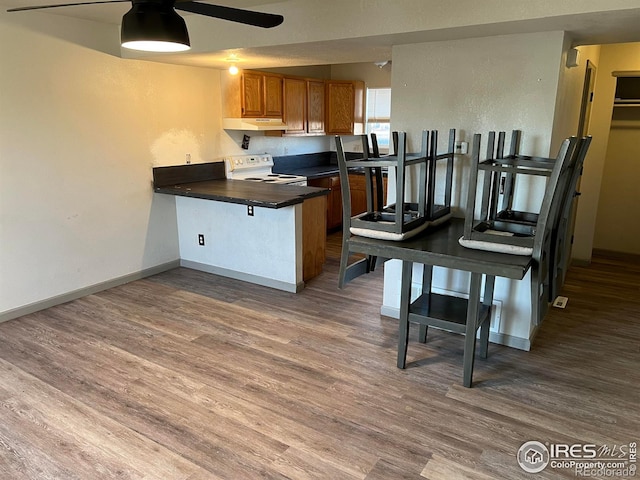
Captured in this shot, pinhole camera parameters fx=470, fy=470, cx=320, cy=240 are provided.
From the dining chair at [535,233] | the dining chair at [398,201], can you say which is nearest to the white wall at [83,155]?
the dining chair at [398,201]

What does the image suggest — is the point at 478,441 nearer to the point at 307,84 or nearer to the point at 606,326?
the point at 606,326

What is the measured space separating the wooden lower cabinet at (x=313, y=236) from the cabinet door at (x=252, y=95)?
1.40 meters

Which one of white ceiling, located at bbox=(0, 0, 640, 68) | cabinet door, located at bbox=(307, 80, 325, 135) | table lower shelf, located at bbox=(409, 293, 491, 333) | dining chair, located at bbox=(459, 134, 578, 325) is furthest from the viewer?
cabinet door, located at bbox=(307, 80, 325, 135)

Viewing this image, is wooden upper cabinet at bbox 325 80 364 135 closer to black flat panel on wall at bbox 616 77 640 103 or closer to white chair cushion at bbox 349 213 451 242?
black flat panel on wall at bbox 616 77 640 103

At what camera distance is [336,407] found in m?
2.56

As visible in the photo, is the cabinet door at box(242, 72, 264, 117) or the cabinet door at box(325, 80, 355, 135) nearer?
the cabinet door at box(242, 72, 264, 117)

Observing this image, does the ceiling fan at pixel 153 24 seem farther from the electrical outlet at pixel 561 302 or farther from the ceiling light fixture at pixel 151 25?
the electrical outlet at pixel 561 302

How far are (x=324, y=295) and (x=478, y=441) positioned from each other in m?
2.09

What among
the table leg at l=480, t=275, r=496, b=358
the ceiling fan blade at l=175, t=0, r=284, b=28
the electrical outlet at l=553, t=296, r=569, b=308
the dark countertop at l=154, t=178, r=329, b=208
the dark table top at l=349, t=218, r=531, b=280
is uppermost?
the ceiling fan blade at l=175, t=0, r=284, b=28

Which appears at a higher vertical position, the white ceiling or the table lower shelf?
the white ceiling

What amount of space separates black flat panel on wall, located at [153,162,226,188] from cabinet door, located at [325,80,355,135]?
6.18 ft

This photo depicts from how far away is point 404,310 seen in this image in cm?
287

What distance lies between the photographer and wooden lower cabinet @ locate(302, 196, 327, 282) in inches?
172

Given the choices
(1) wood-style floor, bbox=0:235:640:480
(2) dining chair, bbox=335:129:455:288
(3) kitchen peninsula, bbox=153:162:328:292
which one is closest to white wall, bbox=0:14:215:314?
(3) kitchen peninsula, bbox=153:162:328:292
